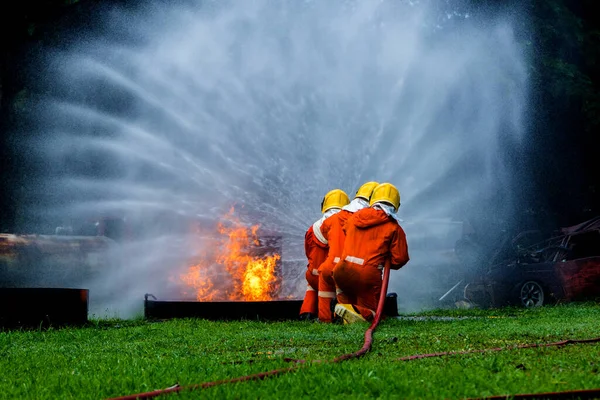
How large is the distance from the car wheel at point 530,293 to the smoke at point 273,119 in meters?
3.59

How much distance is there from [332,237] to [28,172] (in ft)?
42.2

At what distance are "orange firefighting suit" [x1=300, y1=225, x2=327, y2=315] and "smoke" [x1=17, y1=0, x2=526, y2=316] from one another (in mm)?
8126

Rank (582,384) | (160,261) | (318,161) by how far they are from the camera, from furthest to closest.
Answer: (318,161), (160,261), (582,384)

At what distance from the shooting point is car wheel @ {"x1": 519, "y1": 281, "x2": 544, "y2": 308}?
51.6 ft

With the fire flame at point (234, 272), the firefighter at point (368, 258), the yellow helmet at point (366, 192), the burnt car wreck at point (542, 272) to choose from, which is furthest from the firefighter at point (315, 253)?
the burnt car wreck at point (542, 272)

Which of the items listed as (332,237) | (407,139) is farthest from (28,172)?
(332,237)

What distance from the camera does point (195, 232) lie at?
18.8m

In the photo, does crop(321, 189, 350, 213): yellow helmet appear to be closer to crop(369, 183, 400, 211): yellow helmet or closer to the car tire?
crop(369, 183, 400, 211): yellow helmet

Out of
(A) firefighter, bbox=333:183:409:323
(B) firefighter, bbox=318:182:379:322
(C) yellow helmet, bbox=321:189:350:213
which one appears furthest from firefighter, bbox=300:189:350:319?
(A) firefighter, bbox=333:183:409:323

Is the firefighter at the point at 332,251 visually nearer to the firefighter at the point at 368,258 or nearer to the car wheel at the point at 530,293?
the firefighter at the point at 368,258

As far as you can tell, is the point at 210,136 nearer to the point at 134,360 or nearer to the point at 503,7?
the point at 503,7

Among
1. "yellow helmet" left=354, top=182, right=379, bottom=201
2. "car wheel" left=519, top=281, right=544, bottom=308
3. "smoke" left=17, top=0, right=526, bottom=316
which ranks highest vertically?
"smoke" left=17, top=0, right=526, bottom=316

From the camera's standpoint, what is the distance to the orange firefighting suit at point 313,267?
11.7 meters

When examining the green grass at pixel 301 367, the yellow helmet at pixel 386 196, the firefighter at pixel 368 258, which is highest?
the yellow helmet at pixel 386 196
